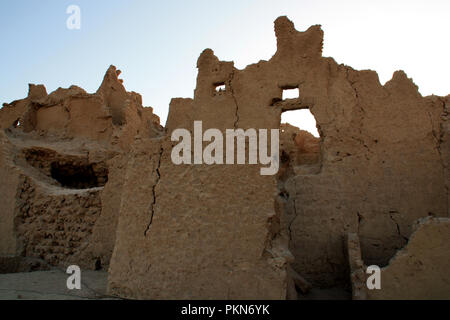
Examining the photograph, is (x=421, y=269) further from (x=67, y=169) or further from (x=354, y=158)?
(x=67, y=169)

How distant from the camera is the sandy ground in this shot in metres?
3.46

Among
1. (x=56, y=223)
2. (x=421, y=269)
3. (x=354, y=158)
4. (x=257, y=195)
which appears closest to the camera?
(x=257, y=195)

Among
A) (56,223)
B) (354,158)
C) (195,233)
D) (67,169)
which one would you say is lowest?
(195,233)

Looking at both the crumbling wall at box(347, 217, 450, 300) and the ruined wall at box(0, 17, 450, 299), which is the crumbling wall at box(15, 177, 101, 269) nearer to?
the ruined wall at box(0, 17, 450, 299)

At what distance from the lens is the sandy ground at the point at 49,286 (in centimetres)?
346

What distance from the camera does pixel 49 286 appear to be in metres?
4.00

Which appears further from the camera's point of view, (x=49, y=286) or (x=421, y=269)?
(x=49, y=286)

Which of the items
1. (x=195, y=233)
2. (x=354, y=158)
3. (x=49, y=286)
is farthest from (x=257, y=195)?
(x=49, y=286)

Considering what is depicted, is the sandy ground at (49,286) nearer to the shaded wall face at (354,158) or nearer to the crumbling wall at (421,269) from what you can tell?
the shaded wall face at (354,158)

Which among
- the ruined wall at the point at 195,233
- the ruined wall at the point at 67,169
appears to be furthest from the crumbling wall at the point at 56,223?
the ruined wall at the point at 195,233

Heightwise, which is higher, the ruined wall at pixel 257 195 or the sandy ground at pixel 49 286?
the ruined wall at pixel 257 195

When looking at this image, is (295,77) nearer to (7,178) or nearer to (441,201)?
(441,201)

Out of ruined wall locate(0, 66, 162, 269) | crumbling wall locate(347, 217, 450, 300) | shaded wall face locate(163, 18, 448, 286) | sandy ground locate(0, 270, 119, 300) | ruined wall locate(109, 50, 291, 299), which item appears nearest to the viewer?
ruined wall locate(109, 50, 291, 299)

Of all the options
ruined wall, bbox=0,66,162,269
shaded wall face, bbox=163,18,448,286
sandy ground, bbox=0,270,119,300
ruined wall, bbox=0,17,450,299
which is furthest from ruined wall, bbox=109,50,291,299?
ruined wall, bbox=0,66,162,269
